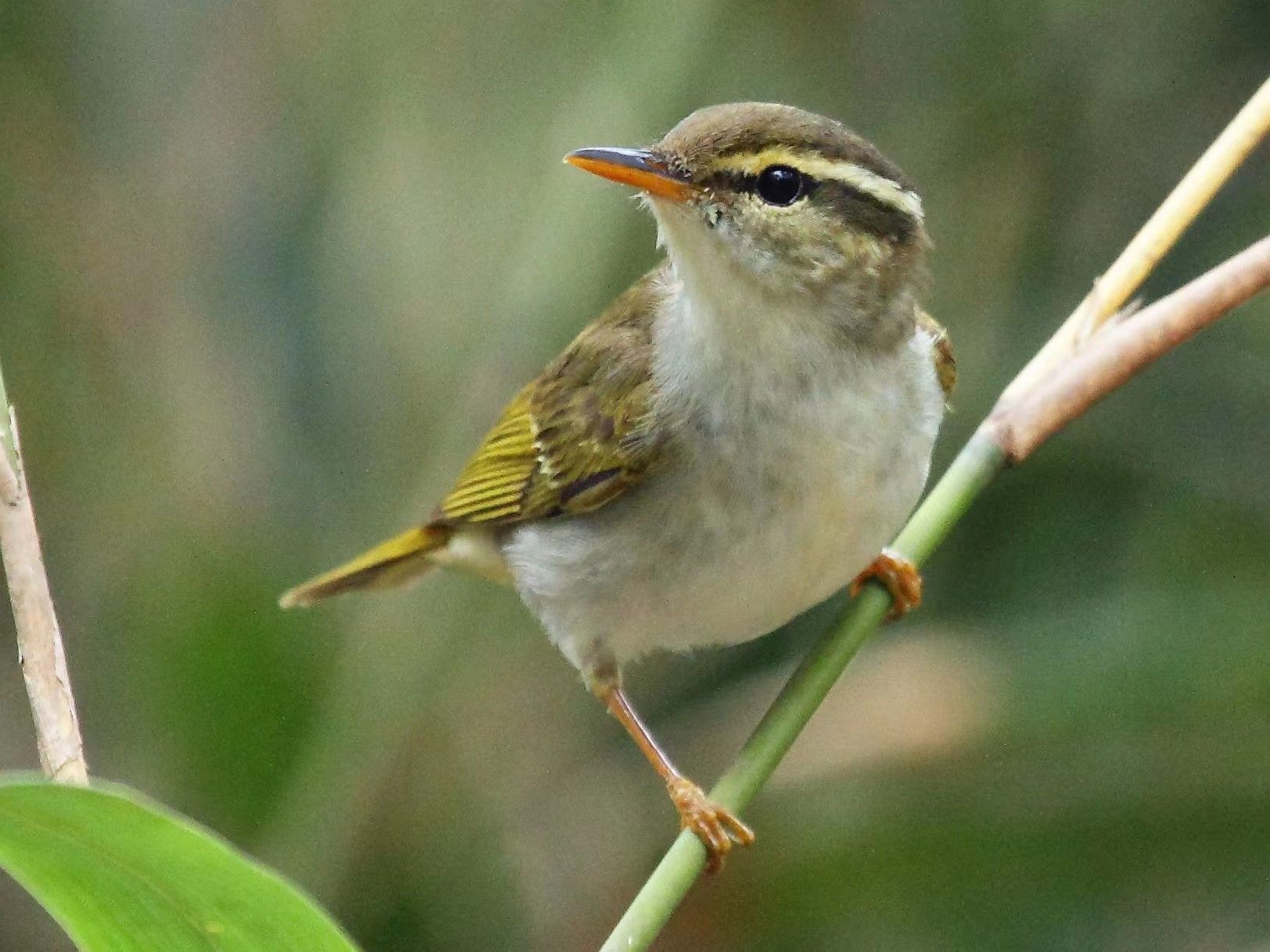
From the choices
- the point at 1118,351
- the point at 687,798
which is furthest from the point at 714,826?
the point at 1118,351

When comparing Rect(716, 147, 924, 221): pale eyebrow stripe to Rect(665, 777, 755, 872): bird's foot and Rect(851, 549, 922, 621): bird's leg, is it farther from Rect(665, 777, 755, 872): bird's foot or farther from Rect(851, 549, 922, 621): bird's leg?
Rect(665, 777, 755, 872): bird's foot

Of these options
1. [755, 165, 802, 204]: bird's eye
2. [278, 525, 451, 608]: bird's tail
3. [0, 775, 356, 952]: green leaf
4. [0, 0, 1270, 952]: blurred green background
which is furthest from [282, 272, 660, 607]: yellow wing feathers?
[0, 775, 356, 952]: green leaf

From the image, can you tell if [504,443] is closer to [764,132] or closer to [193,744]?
[193,744]

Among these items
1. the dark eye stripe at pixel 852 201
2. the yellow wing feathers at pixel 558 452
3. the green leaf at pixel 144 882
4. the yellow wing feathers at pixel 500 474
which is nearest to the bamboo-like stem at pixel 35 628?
the green leaf at pixel 144 882

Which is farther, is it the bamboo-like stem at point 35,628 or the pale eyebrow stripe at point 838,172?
the pale eyebrow stripe at point 838,172

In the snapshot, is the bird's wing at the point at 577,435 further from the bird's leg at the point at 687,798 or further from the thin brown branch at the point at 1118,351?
the thin brown branch at the point at 1118,351


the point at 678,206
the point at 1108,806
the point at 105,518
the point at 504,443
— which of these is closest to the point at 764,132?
the point at 678,206
